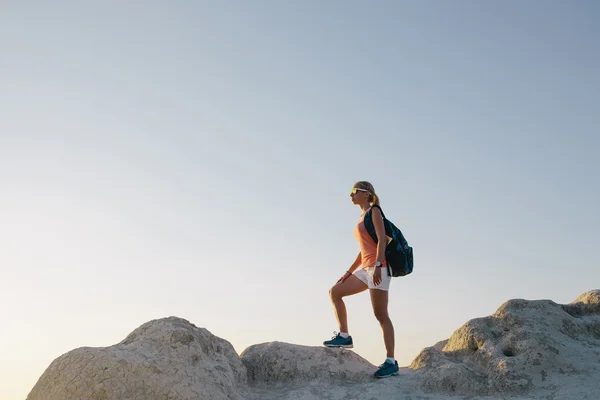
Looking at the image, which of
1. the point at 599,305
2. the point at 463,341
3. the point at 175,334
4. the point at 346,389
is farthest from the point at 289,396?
the point at 599,305

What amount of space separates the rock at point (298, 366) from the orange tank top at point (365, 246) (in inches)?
49.4

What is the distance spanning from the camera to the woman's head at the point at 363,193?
8.03 meters

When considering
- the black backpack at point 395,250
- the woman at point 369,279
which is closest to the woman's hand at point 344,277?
the woman at point 369,279

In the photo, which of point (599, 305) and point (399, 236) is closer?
point (399, 236)

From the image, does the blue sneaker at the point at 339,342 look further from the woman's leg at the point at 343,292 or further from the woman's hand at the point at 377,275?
the woman's hand at the point at 377,275

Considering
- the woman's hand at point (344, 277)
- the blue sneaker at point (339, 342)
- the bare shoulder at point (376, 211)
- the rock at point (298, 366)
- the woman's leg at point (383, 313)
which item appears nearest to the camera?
the rock at point (298, 366)

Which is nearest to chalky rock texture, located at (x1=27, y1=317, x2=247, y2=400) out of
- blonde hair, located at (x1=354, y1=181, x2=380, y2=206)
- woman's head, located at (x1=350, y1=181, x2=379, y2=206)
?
woman's head, located at (x1=350, y1=181, x2=379, y2=206)

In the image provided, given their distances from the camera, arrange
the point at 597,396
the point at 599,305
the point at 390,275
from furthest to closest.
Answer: the point at 599,305
the point at 390,275
the point at 597,396

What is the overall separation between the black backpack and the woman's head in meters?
0.23

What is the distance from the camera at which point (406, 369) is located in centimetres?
803

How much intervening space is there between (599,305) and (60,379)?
23.1 feet

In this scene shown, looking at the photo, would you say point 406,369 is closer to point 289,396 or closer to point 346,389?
point 346,389

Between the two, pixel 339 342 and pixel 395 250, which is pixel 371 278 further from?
pixel 339 342

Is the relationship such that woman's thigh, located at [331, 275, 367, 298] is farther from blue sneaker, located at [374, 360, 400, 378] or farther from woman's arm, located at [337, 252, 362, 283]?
blue sneaker, located at [374, 360, 400, 378]
